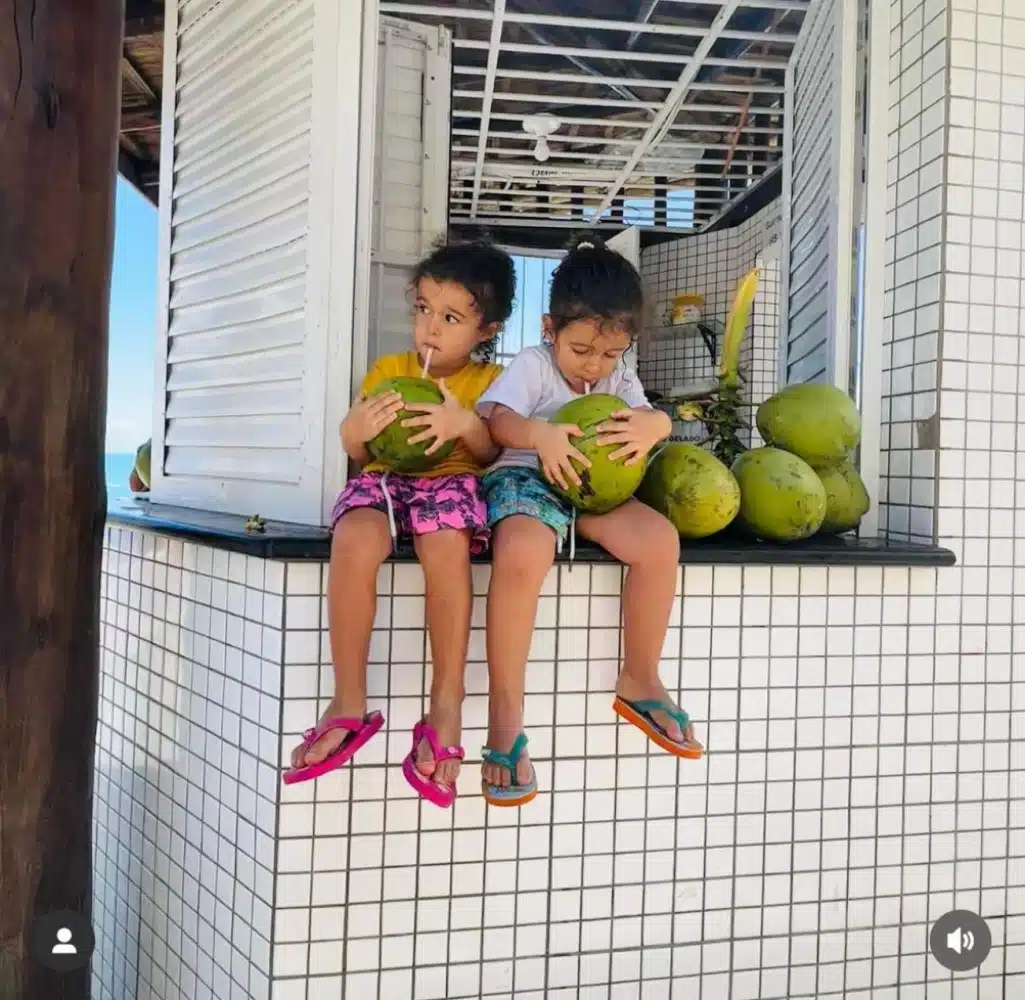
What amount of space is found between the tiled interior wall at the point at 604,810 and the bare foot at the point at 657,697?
14 cm

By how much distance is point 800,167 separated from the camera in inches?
118

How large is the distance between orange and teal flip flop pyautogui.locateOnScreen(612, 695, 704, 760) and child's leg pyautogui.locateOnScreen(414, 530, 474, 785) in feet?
1.18

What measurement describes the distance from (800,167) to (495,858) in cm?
241

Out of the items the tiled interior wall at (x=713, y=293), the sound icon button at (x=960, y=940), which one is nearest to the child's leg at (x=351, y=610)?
the sound icon button at (x=960, y=940)

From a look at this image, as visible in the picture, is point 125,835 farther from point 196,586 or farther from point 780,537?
point 780,537

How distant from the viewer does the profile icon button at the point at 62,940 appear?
77.8 inches

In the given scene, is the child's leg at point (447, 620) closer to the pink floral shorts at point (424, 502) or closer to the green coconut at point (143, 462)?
the pink floral shorts at point (424, 502)

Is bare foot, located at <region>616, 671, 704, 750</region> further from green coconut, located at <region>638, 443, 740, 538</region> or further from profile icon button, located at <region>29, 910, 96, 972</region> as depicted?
profile icon button, located at <region>29, 910, 96, 972</region>

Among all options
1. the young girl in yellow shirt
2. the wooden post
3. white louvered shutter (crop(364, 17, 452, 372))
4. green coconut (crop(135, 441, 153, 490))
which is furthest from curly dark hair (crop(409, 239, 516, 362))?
green coconut (crop(135, 441, 153, 490))

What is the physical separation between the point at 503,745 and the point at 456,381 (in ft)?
2.77

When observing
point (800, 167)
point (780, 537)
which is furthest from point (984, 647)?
point (800, 167)

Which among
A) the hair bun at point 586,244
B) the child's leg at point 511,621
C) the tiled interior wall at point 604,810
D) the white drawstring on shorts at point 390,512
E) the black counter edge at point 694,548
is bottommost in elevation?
the tiled interior wall at point 604,810

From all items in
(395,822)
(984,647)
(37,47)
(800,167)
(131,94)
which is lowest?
(395,822)

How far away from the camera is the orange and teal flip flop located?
5.66 ft
